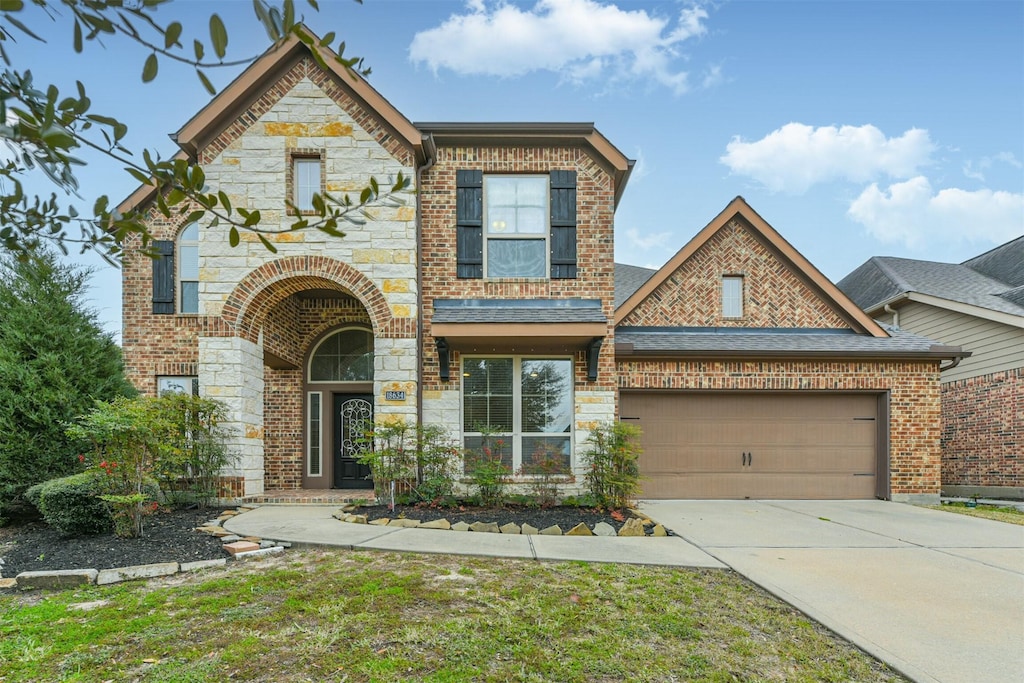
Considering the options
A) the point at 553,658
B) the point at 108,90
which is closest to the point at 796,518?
the point at 553,658

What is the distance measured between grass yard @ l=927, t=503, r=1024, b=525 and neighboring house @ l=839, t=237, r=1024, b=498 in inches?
67.6

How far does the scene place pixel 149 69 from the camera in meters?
1.51

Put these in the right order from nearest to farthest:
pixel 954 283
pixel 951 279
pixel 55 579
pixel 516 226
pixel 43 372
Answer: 1. pixel 55 579
2. pixel 43 372
3. pixel 516 226
4. pixel 954 283
5. pixel 951 279

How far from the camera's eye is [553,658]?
3.15 metres

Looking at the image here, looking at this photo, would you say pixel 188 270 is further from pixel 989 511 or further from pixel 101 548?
pixel 989 511

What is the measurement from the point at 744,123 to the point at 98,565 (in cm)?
1546

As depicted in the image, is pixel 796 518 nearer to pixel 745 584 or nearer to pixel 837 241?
pixel 745 584

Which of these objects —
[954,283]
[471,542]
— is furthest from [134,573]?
[954,283]

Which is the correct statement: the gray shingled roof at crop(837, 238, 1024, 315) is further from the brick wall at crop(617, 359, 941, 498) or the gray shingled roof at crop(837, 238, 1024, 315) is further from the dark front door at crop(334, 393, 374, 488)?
the dark front door at crop(334, 393, 374, 488)

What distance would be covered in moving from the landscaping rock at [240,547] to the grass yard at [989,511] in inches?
404

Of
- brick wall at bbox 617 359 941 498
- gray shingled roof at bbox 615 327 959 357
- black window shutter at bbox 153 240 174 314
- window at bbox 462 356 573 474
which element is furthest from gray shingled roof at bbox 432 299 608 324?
black window shutter at bbox 153 240 174 314

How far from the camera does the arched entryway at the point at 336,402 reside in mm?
10102

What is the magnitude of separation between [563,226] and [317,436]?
5816mm

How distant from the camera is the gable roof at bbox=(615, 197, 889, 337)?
10.7m
